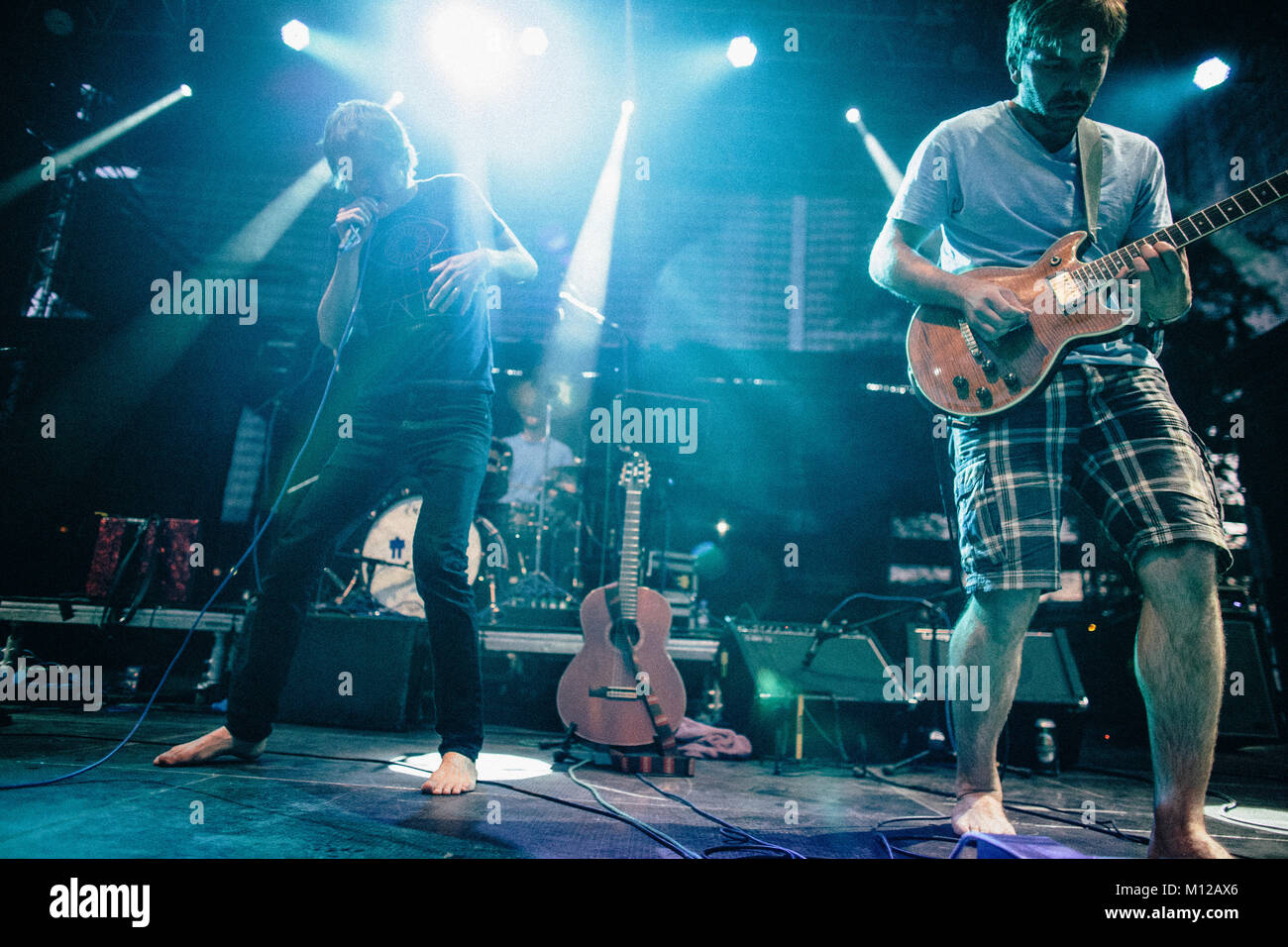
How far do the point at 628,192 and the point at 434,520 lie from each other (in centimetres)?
691

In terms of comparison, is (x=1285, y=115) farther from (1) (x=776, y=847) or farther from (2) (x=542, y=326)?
(1) (x=776, y=847)

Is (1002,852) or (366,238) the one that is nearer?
(1002,852)

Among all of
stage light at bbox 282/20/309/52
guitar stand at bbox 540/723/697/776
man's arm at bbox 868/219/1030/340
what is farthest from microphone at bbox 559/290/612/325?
man's arm at bbox 868/219/1030/340

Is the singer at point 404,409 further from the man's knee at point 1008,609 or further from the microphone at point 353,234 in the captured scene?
the man's knee at point 1008,609

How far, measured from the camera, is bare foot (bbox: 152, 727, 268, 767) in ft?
7.34

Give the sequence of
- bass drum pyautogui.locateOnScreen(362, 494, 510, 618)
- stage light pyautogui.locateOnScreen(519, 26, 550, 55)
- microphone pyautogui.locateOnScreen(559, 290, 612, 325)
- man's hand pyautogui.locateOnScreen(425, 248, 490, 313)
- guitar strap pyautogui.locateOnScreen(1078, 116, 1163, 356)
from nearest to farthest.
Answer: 1. guitar strap pyautogui.locateOnScreen(1078, 116, 1163, 356)
2. man's hand pyautogui.locateOnScreen(425, 248, 490, 313)
3. bass drum pyautogui.locateOnScreen(362, 494, 510, 618)
4. microphone pyautogui.locateOnScreen(559, 290, 612, 325)
5. stage light pyautogui.locateOnScreen(519, 26, 550, 55)

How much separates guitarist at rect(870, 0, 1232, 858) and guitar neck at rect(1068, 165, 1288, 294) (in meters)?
0.05

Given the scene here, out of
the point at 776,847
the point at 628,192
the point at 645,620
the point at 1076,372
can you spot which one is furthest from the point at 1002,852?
the point at 628,192

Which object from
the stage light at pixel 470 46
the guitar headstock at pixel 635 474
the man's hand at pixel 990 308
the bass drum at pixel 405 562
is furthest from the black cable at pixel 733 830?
the stage light at pixel 470 46

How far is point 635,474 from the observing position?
394 cm

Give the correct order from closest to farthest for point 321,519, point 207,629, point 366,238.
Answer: point 321,519
point 366,238
point 207,629

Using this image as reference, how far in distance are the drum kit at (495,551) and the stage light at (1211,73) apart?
691 cm

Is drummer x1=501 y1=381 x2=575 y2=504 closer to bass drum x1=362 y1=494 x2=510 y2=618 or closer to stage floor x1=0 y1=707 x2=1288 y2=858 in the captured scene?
bass drum x1=362 y1=494 x2=510 y2=618
